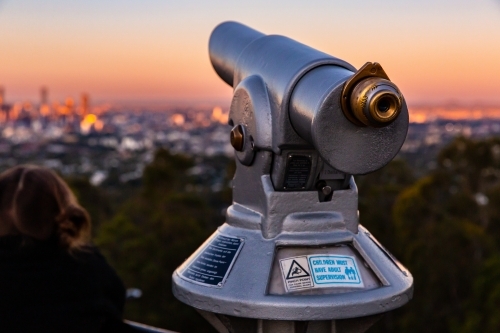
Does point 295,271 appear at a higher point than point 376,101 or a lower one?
lower

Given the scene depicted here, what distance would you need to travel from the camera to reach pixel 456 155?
1806 cm

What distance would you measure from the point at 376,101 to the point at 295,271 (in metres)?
0.51

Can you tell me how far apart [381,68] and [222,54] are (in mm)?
980

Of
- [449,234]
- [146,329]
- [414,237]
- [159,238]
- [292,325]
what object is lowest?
[159,238]

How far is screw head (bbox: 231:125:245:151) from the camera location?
6.25ft

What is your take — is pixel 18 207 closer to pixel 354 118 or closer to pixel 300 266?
pixel 300 266

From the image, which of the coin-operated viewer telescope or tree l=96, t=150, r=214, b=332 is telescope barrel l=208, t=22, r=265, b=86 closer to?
the coin-operated viewer telescope

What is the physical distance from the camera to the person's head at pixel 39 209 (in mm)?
2770

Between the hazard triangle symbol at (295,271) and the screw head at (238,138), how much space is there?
14.0 inches

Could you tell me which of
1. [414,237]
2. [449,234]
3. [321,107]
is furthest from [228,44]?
[414,237]

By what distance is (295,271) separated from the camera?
1769 millimetres

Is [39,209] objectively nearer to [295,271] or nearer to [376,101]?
[295,271]

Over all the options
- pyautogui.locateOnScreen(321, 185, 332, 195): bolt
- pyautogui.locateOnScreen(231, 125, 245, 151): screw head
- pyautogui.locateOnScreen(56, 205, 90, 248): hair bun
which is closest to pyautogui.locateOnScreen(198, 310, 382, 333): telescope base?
pyautogui.locateOnScreen(321, 185, 332, 195): bolt

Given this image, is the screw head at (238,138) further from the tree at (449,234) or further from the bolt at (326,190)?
the tree at (449,234)
